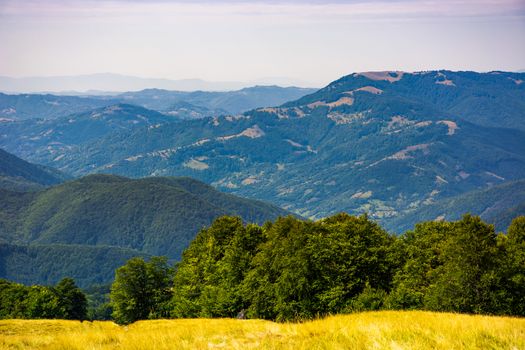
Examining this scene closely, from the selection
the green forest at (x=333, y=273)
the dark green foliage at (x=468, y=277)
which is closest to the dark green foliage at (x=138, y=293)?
the green forest at (x=333, y=273)

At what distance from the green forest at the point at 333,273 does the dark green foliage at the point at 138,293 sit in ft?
0.70

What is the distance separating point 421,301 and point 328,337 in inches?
2017

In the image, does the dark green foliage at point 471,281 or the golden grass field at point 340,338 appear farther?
the dark green foliage at point 471,281

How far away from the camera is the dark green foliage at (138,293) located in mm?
97188

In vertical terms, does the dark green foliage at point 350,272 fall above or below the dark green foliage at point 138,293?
above

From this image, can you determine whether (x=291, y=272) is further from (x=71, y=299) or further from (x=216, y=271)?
(x=71, y=299)

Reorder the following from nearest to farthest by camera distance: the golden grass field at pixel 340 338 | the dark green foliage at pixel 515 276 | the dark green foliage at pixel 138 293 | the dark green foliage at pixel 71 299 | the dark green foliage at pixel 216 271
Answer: the golden grass field at pixel 340 338, the dark green foliage at pixel 515 276, the dark green foliage at pixel 216 271, the dark green foliage at pixel 138 293, the dark green foliage at pixel 71 299


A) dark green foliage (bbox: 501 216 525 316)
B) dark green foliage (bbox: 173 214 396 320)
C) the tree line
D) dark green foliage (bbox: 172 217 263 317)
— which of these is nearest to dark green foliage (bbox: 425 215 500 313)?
the tree line

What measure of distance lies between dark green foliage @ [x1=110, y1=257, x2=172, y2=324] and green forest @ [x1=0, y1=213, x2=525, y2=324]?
21 centimetres

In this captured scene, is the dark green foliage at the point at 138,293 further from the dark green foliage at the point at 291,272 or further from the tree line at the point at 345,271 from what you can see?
the dark green foliage at the point at 291,272

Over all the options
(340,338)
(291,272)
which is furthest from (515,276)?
(340,338)

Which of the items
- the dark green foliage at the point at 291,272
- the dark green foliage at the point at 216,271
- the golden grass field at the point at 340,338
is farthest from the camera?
the dark green foliage at the point at 216,271

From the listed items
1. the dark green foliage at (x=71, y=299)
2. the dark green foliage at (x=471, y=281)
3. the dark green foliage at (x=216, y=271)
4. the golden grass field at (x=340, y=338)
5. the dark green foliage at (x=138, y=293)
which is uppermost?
the golden grass field at (x=340, y=338)

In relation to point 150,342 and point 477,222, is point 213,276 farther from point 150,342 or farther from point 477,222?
point 150,342
